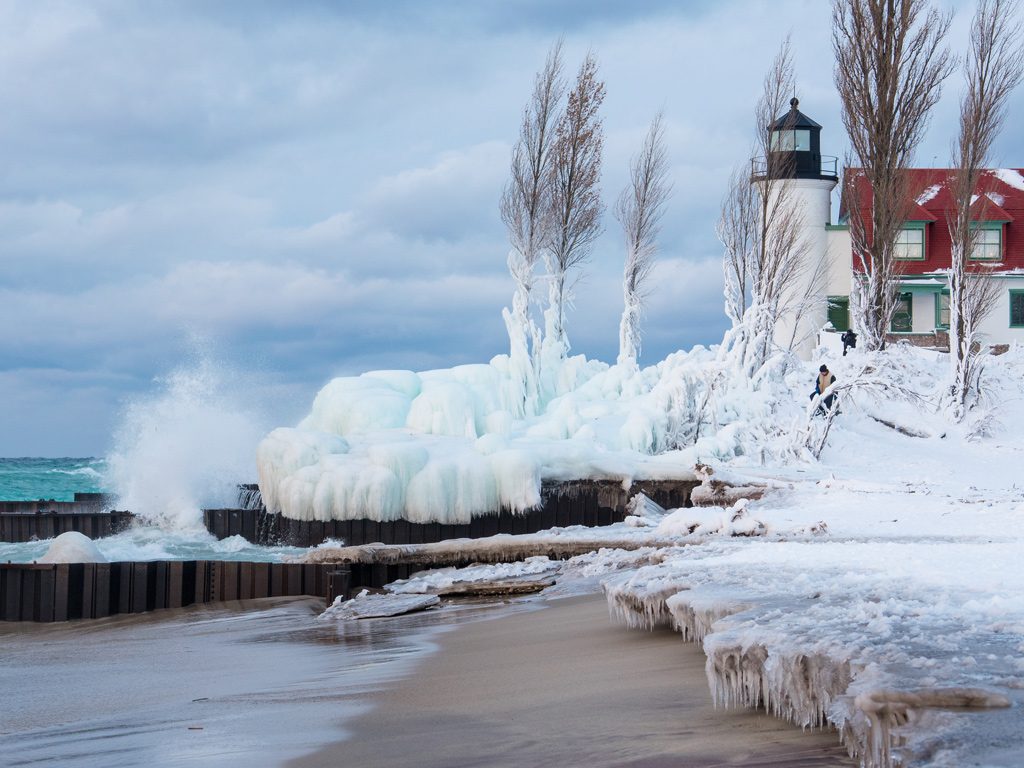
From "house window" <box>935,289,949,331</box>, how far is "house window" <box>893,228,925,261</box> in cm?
156

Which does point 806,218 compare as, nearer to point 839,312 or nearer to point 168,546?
point 839,312

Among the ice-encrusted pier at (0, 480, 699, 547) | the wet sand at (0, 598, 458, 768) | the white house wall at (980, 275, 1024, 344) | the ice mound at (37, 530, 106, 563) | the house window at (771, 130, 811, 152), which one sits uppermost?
the house window at (771, 130, 811, 152)

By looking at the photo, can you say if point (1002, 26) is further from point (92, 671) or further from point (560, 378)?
point (92, 671)

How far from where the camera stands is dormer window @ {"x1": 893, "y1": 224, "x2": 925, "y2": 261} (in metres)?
36.9

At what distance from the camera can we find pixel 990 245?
36969mm

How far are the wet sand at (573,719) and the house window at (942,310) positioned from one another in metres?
31.9

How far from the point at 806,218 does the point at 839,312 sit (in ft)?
11.6

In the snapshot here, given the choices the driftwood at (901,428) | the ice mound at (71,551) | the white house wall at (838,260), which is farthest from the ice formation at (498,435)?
the white house wall at (838,260)

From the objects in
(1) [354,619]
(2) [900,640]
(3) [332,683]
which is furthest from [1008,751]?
(1) [354,619]

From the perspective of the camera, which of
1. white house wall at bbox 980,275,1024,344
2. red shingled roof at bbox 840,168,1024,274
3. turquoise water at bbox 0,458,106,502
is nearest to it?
white house wall at bbox 980,275,1024,344

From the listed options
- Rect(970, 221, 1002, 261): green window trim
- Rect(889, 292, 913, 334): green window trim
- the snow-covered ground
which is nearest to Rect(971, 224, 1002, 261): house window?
Rect(970, 221, 1002, 261): green window trim

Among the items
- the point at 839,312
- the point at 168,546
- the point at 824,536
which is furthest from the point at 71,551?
the point at 839,312

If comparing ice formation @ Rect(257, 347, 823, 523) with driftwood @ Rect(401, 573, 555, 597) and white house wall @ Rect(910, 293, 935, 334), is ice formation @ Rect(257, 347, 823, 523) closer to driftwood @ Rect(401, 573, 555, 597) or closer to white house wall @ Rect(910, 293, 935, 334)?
driftwood @ Rect(401, 573, 555, 597)

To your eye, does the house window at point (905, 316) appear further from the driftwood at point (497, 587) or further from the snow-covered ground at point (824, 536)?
the driftwood at point (497, 587)
